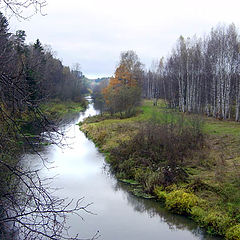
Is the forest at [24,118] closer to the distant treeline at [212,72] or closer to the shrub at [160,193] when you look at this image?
the shrub at [160,193]

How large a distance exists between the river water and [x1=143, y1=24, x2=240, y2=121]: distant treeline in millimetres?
17014

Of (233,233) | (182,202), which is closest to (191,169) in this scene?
(182,202)

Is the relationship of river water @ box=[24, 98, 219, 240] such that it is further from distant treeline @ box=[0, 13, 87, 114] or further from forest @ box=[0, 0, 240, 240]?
distant treeline @ box=[0, 13, 87, 114]

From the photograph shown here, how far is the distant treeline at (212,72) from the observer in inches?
1168

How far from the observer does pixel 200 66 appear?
Result: 34.9 metres

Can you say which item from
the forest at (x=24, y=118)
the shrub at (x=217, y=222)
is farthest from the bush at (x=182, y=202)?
the forest at (x=24, y=118)

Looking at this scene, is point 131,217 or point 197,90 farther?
point 197,90

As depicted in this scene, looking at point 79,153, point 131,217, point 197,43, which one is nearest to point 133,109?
point 197,43

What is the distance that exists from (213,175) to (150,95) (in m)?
54.0

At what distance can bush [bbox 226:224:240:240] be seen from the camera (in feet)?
31.9

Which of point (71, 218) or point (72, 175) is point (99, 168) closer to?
point (72, 175)

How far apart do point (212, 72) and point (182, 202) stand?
899 inches

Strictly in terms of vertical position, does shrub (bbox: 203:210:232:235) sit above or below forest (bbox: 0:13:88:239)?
below

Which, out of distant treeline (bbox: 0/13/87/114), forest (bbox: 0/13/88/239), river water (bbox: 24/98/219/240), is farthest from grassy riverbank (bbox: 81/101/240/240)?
distant treeline (bbox: 0/13/87/114)
